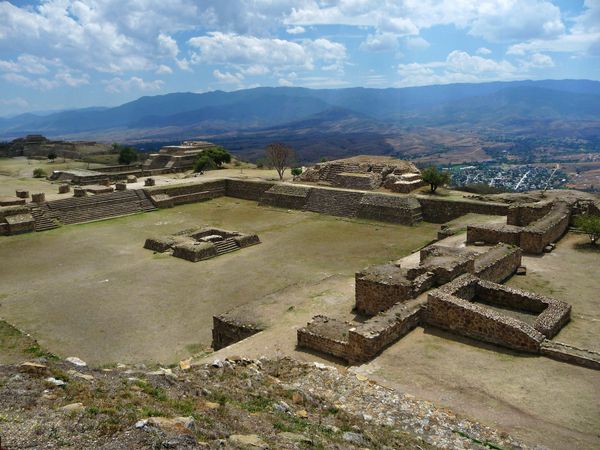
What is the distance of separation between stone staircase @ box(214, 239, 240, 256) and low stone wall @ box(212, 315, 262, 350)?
833 centimetres

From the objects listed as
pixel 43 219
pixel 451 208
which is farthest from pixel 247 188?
pixel 451 208

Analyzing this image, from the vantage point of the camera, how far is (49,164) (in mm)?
44906

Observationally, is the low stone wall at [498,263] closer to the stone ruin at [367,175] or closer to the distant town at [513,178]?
the stone ruin at [367,175]

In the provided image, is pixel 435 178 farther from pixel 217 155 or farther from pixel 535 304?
pixel 217 155

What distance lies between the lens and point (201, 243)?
66.9 feet

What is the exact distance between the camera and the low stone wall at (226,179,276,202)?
32781 millimetres

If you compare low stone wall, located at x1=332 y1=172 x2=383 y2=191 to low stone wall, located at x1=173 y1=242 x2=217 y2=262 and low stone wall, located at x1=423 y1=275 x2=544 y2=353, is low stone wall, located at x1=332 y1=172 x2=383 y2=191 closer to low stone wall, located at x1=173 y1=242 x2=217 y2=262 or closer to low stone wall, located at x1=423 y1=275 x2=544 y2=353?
low stone wall, located at x1=173 y1=242 x2=217 y2=262

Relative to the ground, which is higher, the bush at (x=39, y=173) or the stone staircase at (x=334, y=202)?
the bush at (x=39, y=173)

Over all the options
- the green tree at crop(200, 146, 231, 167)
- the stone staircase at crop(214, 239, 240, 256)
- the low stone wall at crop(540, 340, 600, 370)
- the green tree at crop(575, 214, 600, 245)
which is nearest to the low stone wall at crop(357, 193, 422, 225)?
the stone staircase at crop(214, 239, 240, 256)

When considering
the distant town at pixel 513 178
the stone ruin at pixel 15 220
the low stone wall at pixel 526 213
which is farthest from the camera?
the distant town at pixel 513 178

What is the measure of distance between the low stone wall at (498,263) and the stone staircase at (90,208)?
2081 centimetres

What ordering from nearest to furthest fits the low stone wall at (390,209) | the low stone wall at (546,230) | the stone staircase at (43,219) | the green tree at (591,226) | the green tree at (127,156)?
the low stone wall at (546,230), the green tree at (591,226), the stone staircase at (43,219), the low stone wall at (390,209), the green tree at (127,156)

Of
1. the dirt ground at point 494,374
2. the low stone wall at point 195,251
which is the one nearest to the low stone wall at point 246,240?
the low stone wall at point 195,251

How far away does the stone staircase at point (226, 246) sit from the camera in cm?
2064
